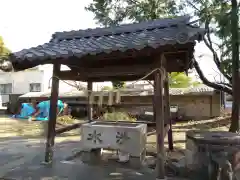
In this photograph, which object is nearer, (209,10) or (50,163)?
(50,163)

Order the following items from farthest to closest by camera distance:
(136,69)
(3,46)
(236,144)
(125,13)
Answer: (3,46) < (125,13) < (136,69) < (236,144)

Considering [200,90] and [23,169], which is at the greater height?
[200,90]

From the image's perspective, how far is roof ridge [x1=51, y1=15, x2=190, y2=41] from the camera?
5.86 meters

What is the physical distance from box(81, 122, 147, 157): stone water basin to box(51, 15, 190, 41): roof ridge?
231cm

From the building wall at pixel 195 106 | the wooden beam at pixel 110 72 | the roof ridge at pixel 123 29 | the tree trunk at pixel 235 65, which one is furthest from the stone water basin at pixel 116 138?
the building wall at pixel 195 106

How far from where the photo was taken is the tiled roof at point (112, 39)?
4.61 meters

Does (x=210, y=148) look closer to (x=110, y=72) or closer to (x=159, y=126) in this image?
(x=159, y=126)

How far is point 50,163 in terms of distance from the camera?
6.11 meters

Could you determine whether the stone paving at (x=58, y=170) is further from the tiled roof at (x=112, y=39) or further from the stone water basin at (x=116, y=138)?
the tiled roof at (x=112, y=39)

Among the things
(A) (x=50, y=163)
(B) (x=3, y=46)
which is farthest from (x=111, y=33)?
(B) (x=3, y=46)

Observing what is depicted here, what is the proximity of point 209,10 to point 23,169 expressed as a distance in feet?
28.5

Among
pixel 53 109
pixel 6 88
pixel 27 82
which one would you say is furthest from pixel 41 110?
pixel 53 109

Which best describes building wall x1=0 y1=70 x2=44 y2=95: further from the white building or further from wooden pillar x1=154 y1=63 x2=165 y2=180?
wooden pillar x1=154 y1=63 x2=165 y2=180

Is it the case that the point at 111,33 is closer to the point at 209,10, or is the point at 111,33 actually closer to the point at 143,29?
the point at 143,29
